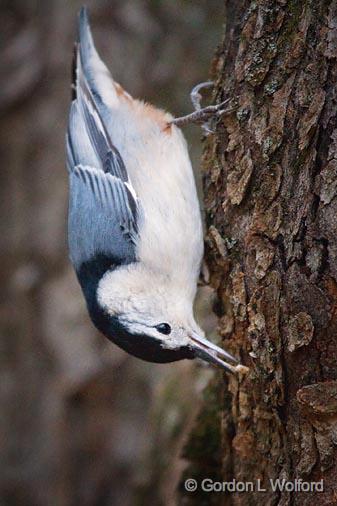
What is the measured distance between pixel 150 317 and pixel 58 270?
2.28 meters

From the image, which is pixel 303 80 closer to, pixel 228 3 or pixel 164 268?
pixel 228 3

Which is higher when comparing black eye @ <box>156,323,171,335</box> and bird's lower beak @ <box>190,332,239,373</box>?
black eye @ <box>156,323,171,335</box>

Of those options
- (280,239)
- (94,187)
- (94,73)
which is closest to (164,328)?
(280,239)

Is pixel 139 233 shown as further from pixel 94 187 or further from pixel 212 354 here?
pixel 212 354

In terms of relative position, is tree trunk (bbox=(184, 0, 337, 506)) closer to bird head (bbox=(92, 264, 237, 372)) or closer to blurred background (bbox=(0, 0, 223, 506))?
bird head (bbox=(92, 264, 237, 372))

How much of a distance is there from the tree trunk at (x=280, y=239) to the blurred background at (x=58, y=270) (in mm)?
2133

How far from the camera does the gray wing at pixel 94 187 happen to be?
2686mm

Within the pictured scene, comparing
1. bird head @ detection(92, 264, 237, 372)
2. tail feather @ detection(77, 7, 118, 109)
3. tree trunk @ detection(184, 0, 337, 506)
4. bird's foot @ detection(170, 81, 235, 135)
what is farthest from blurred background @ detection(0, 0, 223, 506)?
tree trunk @ detection(184, 0, 337, 506)

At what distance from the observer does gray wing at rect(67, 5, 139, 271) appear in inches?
106

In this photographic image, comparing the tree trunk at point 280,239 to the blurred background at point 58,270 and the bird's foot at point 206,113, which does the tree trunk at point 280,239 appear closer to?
the bird's foot at point 206,113

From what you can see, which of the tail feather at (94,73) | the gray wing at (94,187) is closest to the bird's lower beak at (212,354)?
the gray wing at (94,187)

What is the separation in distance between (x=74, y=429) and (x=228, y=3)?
3.15 meters

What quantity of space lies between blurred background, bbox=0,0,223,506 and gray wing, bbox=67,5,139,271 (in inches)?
53.1

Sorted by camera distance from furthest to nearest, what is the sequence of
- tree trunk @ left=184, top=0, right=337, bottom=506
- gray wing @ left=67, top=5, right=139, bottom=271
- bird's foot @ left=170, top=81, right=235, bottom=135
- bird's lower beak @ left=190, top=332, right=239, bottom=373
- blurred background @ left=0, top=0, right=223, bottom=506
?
blurred background @ left=0, top=0, right=223, bottom=506 < gray wing @ left=67, top=5, right=139, bottom=271 < bird's foot @ left=170, top=81, right=235, bottom=135 < bird's lower beak @ left=190, top=332, right=239, bottom=373 < tree trunk @ left=184, top=0, right=337, bottom=506
